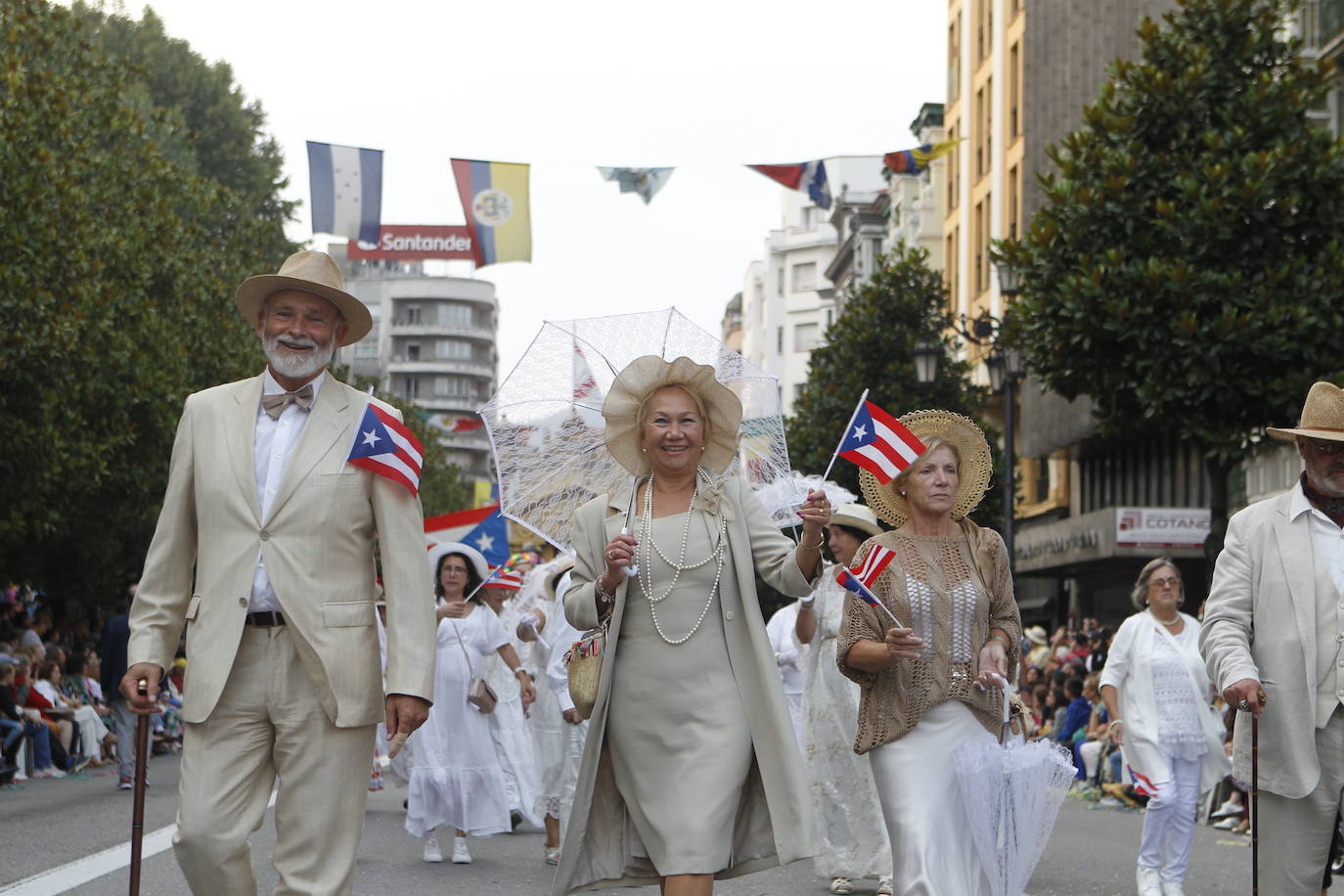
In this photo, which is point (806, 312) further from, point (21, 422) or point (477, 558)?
point (477, 558)

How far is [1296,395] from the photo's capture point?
23422 millimetres

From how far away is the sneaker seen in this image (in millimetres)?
10984

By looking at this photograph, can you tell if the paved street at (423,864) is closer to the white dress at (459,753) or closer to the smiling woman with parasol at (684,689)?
the white dress at (459,753)

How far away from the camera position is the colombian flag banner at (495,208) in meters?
33.2

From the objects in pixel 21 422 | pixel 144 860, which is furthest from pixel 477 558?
pixel 21 422

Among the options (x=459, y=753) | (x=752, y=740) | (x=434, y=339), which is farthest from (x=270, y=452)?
(x=434, y=339)

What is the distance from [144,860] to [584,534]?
577 centimetres

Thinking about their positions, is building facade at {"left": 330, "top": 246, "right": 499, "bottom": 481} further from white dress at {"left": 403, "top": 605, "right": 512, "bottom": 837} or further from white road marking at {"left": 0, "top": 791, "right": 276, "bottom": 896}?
white road marking at {"left": 0, "top": 791, "right": 276, "bottom": 896}

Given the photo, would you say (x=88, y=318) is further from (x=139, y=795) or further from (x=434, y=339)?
(x=434, y=339)

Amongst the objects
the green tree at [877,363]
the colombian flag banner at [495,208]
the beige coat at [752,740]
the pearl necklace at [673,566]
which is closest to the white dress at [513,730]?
the beige coat at [752,740]

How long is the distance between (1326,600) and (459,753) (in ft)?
25.3

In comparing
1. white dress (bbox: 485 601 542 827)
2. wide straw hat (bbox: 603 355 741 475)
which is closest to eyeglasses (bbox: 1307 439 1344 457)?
wide straw hat (bbox: 603 355 741 475)

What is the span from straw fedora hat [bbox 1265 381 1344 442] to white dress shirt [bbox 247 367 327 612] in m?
3.12

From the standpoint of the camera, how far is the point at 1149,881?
36.3 feet
